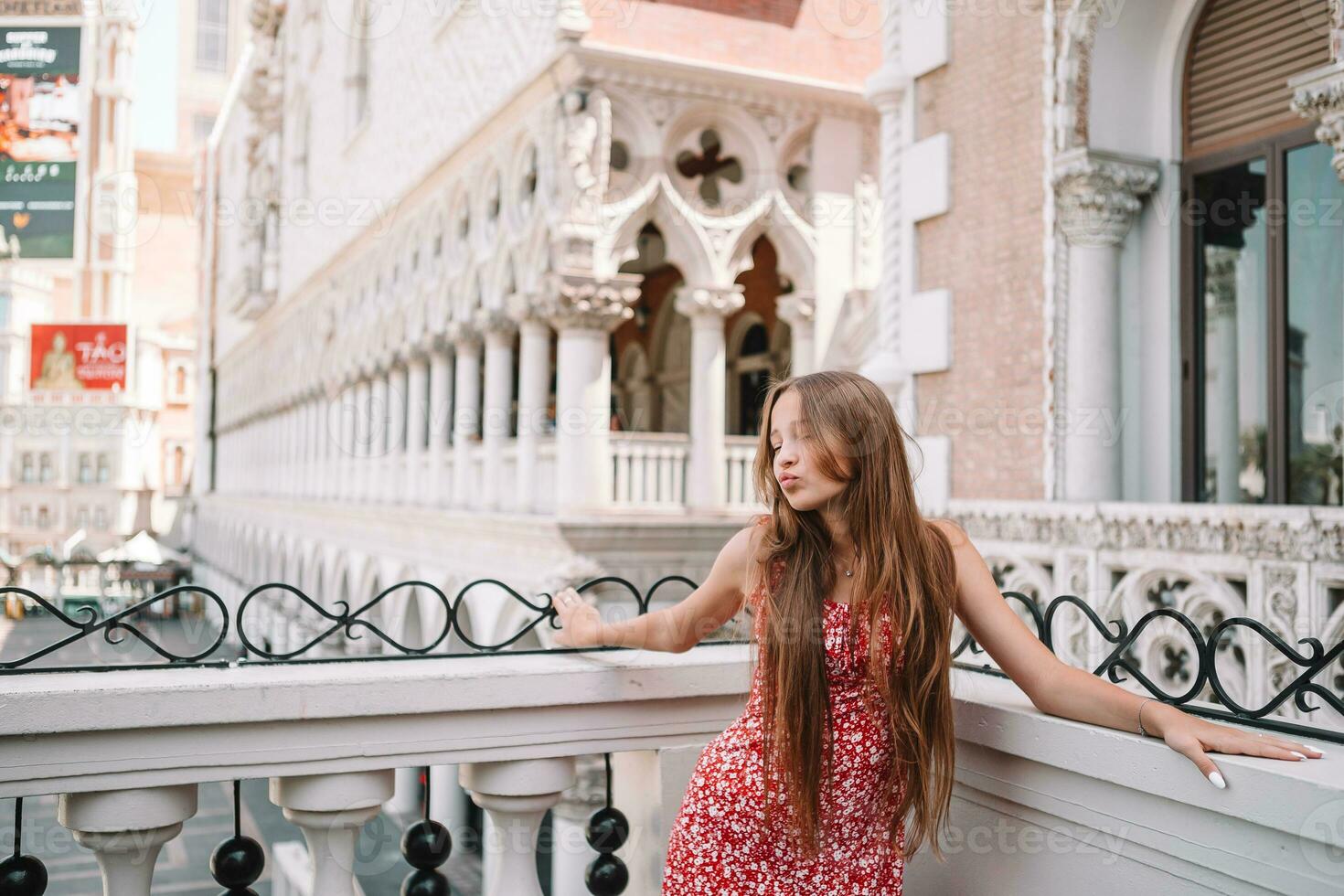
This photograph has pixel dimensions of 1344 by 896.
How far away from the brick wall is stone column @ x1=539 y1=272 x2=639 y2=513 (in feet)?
18.2

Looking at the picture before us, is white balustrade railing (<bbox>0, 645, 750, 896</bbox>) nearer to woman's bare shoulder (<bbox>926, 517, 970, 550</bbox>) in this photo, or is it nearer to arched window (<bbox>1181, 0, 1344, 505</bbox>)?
woman's bare shoulder (<bbox>926, 517, 970, 550</bbox>)

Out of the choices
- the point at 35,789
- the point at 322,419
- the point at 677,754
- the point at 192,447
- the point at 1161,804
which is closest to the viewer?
the point at 1161,804

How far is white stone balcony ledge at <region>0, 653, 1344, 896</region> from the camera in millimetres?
1788

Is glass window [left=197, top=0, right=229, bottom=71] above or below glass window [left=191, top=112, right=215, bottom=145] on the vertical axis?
above

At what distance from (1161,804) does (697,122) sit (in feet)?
38.1

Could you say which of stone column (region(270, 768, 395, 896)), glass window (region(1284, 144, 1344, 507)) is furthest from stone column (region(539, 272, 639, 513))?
stone column (region(270, 768, 395, 896))

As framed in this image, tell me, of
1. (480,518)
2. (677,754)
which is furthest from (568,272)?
(677,754)

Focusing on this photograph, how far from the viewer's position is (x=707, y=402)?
1286cm

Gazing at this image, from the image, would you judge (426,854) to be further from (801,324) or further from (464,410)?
(464,410)

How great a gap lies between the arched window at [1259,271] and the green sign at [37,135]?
5588 millimetres

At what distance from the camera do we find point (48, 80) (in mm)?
6203

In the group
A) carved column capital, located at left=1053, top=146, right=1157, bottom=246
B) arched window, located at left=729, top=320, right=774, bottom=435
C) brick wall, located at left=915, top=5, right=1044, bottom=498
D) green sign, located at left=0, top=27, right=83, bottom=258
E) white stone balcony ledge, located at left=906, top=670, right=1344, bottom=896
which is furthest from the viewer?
arched window, located at left=729, top=320, right=774, bottom=435

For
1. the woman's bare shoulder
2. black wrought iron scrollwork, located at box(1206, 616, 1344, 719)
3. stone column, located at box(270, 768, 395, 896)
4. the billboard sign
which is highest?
the billboard sign

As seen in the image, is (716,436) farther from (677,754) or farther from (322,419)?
(322,419)
